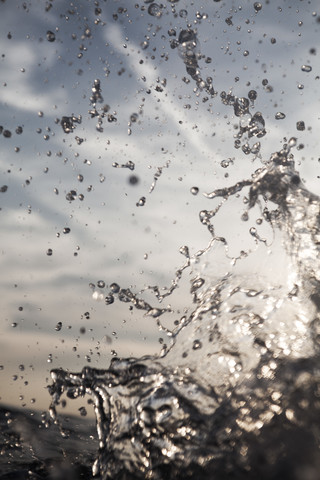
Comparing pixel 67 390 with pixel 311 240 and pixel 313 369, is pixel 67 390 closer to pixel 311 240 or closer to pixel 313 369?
pixel 313 369

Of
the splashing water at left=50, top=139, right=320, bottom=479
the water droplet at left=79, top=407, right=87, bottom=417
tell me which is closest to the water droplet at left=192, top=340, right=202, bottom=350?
the splashing water at left=50, top=139, right=320, bottom=479

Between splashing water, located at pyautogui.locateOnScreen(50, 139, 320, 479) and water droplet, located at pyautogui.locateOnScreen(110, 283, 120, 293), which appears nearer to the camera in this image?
splashing water, located at pyautogui.locateOnScreen(50, 139, 320, 479)

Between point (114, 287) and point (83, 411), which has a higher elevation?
point (114, 287)

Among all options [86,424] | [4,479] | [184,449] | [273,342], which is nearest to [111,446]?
[184,449]

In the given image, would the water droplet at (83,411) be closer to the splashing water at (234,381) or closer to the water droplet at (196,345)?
the splashing water at (234,381)

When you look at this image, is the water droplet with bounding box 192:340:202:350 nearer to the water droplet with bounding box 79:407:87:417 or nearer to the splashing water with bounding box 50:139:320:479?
the splashing water with bounding box 50:139:320:479

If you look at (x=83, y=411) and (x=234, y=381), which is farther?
(x=83, y=411)

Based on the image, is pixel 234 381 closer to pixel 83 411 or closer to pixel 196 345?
pixel 196 345

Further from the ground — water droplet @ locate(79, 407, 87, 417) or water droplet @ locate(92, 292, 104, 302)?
water droplet @ locate(92, 292, 104, 302)
